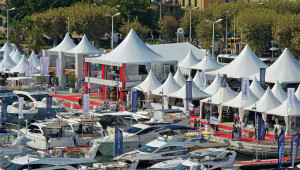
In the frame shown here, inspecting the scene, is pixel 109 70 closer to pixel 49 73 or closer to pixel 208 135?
pixel 49 73

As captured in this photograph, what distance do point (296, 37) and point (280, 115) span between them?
41.1 metres

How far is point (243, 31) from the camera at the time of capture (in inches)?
4018

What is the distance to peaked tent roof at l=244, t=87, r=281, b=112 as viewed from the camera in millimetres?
55875

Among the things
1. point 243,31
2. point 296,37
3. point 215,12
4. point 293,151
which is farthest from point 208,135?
point 215,12

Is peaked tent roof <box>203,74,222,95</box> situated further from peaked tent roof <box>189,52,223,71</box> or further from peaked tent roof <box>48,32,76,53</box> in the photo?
peaked tent roof <box>48,32,76,53</box>

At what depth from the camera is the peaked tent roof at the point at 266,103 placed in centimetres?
5588

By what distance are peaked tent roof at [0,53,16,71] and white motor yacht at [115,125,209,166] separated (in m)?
→ 38.5

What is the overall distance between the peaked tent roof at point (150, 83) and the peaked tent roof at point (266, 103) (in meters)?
13.4

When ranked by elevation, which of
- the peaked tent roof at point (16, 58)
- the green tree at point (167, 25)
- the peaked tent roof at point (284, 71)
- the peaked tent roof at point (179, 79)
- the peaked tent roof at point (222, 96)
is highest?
the green tree at point (167, 25)

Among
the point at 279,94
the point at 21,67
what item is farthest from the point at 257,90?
the point at 21,67

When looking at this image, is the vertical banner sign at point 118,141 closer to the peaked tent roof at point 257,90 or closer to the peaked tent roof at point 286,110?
the peaked tent roof at point 286,110

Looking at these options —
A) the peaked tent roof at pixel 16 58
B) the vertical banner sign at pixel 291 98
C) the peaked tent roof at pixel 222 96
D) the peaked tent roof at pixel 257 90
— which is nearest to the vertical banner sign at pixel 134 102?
the peaked tent roof at pixel 222 96

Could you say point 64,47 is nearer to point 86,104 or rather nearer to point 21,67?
Result: point 21,67

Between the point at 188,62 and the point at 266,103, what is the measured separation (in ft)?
73.1
